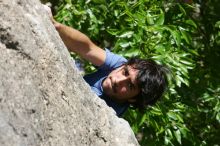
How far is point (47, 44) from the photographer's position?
6.86 ft

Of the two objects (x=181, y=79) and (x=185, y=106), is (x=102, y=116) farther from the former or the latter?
(x=185, y=106)

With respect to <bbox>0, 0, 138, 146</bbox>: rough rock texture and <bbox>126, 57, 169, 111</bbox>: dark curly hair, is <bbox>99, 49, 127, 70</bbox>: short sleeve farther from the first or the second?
<bbox>0, 0, 138, 146</bbox>: rough rock texture

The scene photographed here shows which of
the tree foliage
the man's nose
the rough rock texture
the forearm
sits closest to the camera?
the rough rock texture

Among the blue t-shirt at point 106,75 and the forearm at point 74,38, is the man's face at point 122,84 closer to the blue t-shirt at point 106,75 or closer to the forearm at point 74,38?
the blue t-shirt at point 106,75

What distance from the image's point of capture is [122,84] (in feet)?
9.14

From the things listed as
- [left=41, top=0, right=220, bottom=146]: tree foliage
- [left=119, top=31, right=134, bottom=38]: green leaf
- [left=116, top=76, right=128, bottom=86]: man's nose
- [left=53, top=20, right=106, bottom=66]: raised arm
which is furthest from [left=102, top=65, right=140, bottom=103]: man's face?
[left=119, top=31, right=134, bottom=38]: green leaf

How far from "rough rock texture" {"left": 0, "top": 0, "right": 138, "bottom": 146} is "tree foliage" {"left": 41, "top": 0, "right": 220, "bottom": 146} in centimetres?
127

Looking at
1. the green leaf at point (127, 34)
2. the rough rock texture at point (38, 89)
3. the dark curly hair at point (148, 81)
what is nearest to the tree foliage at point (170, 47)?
the green leaf at point (127, 34)

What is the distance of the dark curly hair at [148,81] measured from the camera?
2.81 m

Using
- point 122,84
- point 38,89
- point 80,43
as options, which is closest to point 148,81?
point 122,84

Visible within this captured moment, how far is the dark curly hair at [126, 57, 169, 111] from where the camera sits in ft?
9.23

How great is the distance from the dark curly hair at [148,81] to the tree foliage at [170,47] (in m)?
0.47

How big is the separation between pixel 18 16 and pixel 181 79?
1.90 meters

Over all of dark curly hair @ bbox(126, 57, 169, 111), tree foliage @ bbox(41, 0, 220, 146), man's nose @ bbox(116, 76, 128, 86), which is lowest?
tree foliage @ bbox(41, 0, 220, 146)
